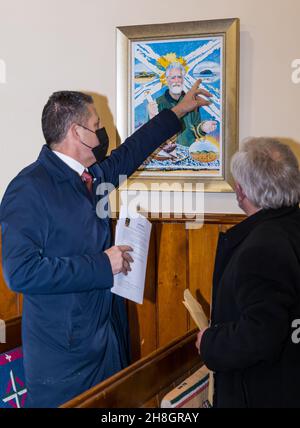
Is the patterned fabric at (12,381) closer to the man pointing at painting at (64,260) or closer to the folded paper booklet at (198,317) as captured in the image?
the man pointing at painting at (64,260)

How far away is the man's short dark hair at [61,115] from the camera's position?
186 cm

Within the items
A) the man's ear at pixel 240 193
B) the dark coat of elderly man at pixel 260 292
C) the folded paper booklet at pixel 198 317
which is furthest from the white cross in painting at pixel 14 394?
the man's ear at pixel 240 193

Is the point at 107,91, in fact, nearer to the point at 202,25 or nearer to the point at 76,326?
the point at 202,25

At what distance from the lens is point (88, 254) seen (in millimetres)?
1842

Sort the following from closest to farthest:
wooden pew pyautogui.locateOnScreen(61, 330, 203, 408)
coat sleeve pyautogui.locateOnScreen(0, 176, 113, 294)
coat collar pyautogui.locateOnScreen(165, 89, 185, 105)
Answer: wooden pew pyautogui.locateOnScreen(61, 330, 203, 408), coat sleeve pyautogui.locateOnScreen(0, 176, 113, 294), coat collar pyautogui.locateOnScreen(165, 89, 185, 105)

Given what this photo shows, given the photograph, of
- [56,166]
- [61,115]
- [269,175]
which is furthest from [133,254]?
[269,175]

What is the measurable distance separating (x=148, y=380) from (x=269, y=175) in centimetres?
72

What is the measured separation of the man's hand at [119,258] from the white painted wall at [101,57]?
69 centimetres

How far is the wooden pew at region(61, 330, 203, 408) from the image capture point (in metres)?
1.47

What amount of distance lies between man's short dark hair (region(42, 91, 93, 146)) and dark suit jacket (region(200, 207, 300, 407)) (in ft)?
2.17

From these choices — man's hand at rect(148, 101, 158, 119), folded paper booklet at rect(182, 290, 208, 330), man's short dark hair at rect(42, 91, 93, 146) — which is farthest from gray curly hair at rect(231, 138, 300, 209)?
man's hand at rect(148, 101, 158, 119)

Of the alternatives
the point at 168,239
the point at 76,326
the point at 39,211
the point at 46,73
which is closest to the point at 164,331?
the point at 168,239

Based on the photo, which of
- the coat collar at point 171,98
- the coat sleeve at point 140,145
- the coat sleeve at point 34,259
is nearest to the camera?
the coat sleeve at point 34,259
